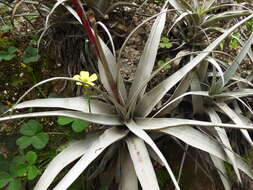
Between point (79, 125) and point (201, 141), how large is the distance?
44 centimetres

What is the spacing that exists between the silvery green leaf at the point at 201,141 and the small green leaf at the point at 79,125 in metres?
0.29

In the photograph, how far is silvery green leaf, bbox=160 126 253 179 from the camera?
1.09 m

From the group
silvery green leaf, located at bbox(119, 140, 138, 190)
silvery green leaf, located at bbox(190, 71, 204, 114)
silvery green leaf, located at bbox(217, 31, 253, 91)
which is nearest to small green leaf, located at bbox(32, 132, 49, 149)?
silvery green leaf, located at bbox(119, 140, 138, 190)

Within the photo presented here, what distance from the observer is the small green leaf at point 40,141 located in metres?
1.11

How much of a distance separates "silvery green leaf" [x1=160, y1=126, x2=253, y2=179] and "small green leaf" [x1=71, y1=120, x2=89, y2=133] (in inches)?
11.5

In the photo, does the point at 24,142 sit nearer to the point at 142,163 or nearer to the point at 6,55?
the point at 142,163

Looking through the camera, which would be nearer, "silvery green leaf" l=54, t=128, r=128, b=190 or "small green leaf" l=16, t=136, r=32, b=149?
"silvery green leaf" l=54, t=128, r=128, b=190

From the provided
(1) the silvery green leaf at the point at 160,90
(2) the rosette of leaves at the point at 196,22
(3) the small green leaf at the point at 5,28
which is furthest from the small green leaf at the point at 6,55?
(2) the rosette of leaves at the point at 196,22

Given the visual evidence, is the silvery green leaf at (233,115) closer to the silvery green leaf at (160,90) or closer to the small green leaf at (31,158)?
the silvery green leaf at (160,90)

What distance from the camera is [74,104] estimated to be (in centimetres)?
115

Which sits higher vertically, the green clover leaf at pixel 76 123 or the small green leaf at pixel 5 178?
the green clover leaf at pixel 76 123

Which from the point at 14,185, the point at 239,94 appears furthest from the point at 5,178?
the point at 239,94

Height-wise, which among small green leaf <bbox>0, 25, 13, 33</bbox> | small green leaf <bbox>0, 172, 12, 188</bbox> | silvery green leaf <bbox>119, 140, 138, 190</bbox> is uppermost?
small green leaf <bbox>0, 25, 13, 33</bbox>

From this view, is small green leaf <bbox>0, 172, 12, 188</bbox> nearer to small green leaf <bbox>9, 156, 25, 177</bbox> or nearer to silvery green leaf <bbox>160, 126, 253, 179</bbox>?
small green leaf <bbox>9, 156, 25, 177</bbox>
